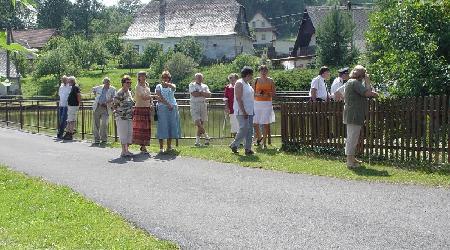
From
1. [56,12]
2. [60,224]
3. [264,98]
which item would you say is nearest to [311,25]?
[264,98]

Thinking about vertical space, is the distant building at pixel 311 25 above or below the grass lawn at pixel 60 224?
above

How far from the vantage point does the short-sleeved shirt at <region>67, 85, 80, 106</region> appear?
19.2 metres

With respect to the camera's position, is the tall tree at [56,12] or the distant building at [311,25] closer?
the distant building at [311,25]

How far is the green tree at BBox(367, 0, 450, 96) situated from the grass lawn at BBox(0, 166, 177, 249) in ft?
22.4

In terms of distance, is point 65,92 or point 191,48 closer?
point 65,92

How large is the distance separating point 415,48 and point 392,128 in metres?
2.08

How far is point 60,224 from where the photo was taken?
755 centimetres

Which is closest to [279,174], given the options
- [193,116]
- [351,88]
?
[351,88]

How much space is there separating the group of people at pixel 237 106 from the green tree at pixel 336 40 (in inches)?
1549

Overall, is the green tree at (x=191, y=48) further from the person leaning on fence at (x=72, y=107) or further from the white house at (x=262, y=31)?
the person leaning on fence at (x=72, y=107)

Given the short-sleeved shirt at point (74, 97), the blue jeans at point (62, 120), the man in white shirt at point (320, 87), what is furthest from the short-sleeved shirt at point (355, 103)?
the blue jeans at point (62, 120)

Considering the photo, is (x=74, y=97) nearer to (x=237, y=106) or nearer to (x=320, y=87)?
(x=237, y=106)

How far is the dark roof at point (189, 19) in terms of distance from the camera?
279ft

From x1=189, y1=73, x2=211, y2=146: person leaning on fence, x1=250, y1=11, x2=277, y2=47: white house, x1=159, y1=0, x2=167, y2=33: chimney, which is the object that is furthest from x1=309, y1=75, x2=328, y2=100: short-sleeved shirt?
x1=250, y1=11, x2=277, y2=47: white house
